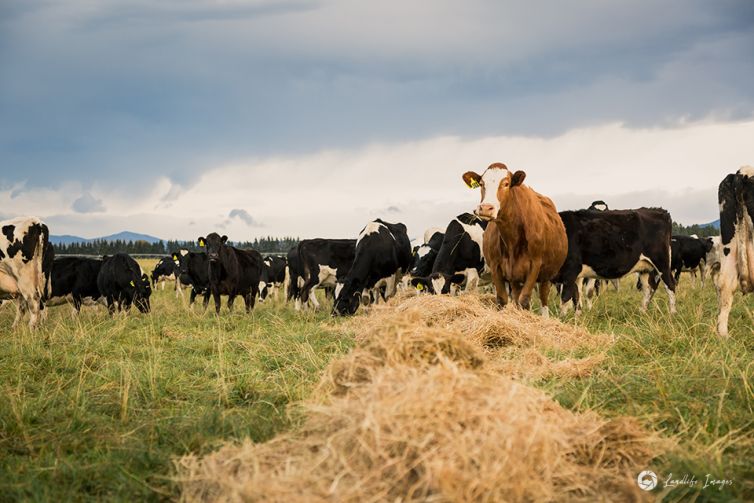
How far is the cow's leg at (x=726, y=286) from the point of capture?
7680mm

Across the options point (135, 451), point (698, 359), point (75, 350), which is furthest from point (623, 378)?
point (75, 350)

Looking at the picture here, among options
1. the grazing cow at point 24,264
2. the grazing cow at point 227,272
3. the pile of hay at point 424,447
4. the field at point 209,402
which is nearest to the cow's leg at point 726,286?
the field at point 209,402

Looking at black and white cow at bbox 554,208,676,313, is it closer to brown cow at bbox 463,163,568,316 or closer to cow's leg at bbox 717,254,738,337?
brown cow at bbox 463,163,568,316

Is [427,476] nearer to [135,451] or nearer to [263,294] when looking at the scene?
[135,451]

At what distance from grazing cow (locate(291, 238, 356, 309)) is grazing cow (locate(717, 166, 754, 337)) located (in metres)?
10.5

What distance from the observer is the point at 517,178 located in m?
9.33

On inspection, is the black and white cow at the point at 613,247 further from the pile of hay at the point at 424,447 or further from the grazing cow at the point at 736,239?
the pile of hay at the point at 424,447

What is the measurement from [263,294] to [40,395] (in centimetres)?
2083

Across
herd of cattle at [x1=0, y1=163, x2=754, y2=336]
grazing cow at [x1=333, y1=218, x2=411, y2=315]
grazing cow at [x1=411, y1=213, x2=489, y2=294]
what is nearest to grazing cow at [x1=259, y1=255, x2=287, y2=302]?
herd of cattle at [x1=0, y1=163, x2=754, y2=336]

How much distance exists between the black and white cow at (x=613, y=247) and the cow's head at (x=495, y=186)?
9.85ft

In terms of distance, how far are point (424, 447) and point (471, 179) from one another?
747 cm

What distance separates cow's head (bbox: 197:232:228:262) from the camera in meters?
16.7

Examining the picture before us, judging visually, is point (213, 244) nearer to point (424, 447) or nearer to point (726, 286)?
point (726, 286)

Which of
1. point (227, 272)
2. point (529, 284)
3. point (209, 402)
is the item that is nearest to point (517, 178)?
point (529, 284)
